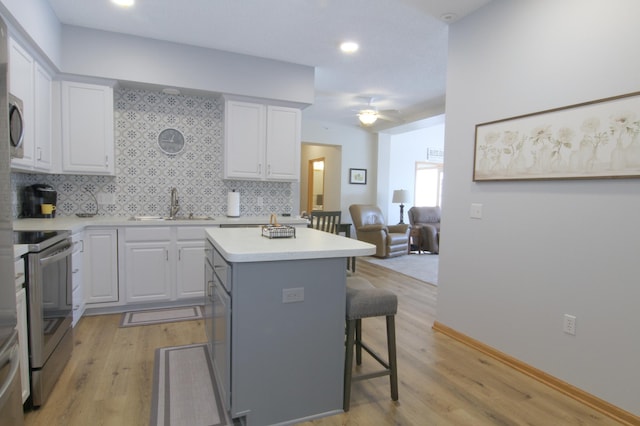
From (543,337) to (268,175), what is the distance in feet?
10.1

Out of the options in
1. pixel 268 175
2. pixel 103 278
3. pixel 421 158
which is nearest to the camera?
pixel 103 278

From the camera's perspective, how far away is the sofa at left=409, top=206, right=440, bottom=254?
288 inches

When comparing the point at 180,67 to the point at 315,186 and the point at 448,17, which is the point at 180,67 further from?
the point at 315,186

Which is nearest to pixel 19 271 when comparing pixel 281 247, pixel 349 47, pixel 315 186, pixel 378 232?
pixel 281 247

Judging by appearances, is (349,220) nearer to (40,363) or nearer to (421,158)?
(421,158)

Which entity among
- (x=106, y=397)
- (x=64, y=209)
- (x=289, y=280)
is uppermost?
(x=64, y=209)

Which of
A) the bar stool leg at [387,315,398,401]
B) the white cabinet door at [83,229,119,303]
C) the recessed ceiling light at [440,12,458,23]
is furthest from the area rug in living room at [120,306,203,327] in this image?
the recessed ceiling light at [440,12,458,23]

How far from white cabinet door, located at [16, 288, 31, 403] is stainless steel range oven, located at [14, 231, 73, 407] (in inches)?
1.1

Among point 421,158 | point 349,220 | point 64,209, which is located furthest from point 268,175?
point 421,158

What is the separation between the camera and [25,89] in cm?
277

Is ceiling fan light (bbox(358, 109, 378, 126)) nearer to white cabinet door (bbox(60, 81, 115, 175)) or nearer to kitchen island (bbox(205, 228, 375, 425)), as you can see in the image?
white cabinet door (bbox(60, 81, 115, 175))

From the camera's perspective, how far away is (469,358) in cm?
271

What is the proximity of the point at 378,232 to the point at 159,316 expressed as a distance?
13.7 ft

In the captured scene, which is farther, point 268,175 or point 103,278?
point 268,175
